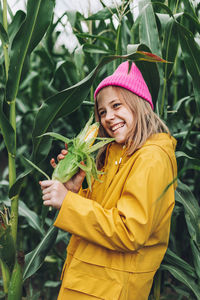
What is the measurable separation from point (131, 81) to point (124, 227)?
1.87 ft

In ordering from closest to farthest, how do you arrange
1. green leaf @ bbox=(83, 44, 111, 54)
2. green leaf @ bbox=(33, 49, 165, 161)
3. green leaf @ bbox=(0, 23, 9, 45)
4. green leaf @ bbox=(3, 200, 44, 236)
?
green leaf @ bbox=(33, 49, 165, 161) → green leaf @ bbox=(0, 23, 9, 45) → green leaf @ bbox=(83, 44, 111, 54) → green leaf @ bbox=(3, 200, 44, 236)

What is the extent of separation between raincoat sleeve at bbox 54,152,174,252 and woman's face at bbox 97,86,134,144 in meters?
0.18

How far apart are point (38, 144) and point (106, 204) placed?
0.35 metres

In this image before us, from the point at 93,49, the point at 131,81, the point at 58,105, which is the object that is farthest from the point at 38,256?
the point at 93,49

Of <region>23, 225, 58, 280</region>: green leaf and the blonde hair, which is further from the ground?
the blonde hair

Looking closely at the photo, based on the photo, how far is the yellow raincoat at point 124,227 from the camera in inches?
41.4

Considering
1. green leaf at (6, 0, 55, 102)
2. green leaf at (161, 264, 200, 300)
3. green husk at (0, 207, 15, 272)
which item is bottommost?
green leaf at (161, 264, 200, 300)

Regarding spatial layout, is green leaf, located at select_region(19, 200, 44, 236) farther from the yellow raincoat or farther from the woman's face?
the woman's face

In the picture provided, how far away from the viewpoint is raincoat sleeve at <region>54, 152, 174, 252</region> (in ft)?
3.42

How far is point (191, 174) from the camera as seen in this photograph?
7.80 ft

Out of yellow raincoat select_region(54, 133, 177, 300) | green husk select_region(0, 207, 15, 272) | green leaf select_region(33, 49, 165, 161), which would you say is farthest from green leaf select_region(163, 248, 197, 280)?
green leaf select_region(33, 49, 165, 161)

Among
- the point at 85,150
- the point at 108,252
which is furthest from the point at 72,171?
the point at 108,252

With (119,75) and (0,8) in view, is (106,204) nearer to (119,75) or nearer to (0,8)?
(119,75)

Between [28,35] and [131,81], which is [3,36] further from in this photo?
[131,81]
